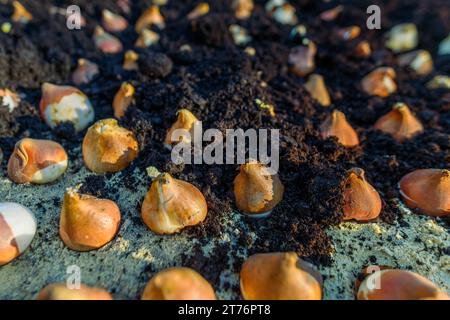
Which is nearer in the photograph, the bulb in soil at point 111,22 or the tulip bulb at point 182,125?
the tulip bulb at point 182,125

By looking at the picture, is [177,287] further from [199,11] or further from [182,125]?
[199,11]

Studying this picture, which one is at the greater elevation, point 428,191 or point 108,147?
point 108,147

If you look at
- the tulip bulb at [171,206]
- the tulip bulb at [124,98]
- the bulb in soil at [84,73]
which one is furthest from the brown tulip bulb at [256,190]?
the bulb in soil at [84,73]

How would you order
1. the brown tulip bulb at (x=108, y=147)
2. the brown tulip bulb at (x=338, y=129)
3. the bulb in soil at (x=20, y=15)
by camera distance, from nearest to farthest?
the brown tulip bulb at (x=108, y=147) < the brown tulip bulb at (x=338, y=129) < the bulb in soil at (x=20, y=15)

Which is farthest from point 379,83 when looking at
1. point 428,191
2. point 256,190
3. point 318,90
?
point 256,190

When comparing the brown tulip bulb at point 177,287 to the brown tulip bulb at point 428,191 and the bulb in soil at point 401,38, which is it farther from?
the bulb in soil at point 401,38
